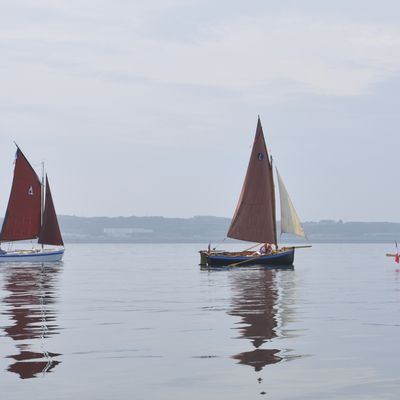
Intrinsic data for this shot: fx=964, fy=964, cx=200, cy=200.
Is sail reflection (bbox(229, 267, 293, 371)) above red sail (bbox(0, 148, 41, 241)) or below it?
below

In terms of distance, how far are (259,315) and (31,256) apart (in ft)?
295

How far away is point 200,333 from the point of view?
106ft

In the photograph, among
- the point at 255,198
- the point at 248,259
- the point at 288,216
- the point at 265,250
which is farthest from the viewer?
the point at 288,216

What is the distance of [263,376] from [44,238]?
103 metres

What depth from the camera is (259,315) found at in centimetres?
3916

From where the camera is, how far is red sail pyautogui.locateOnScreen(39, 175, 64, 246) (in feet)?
400

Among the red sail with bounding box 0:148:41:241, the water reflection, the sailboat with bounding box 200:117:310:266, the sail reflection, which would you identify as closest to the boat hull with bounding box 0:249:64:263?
the red sail with bounding box 0:148:41:241

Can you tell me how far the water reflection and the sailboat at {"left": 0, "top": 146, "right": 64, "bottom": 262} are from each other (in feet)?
191

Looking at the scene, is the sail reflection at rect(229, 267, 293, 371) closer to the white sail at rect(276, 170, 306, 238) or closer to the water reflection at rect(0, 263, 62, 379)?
the water reflection at rect(0, 263, 62, 379)

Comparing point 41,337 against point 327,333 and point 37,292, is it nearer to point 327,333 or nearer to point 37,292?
point 327,333

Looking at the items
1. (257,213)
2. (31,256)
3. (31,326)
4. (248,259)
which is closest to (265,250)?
(248,259)

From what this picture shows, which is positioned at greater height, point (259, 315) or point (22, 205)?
point (22, 205)

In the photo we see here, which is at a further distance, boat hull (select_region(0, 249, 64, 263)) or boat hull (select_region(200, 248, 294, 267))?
boat hull (select_region(0, 249, 64, 263))

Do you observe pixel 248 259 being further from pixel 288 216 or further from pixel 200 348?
pixel 200 348
